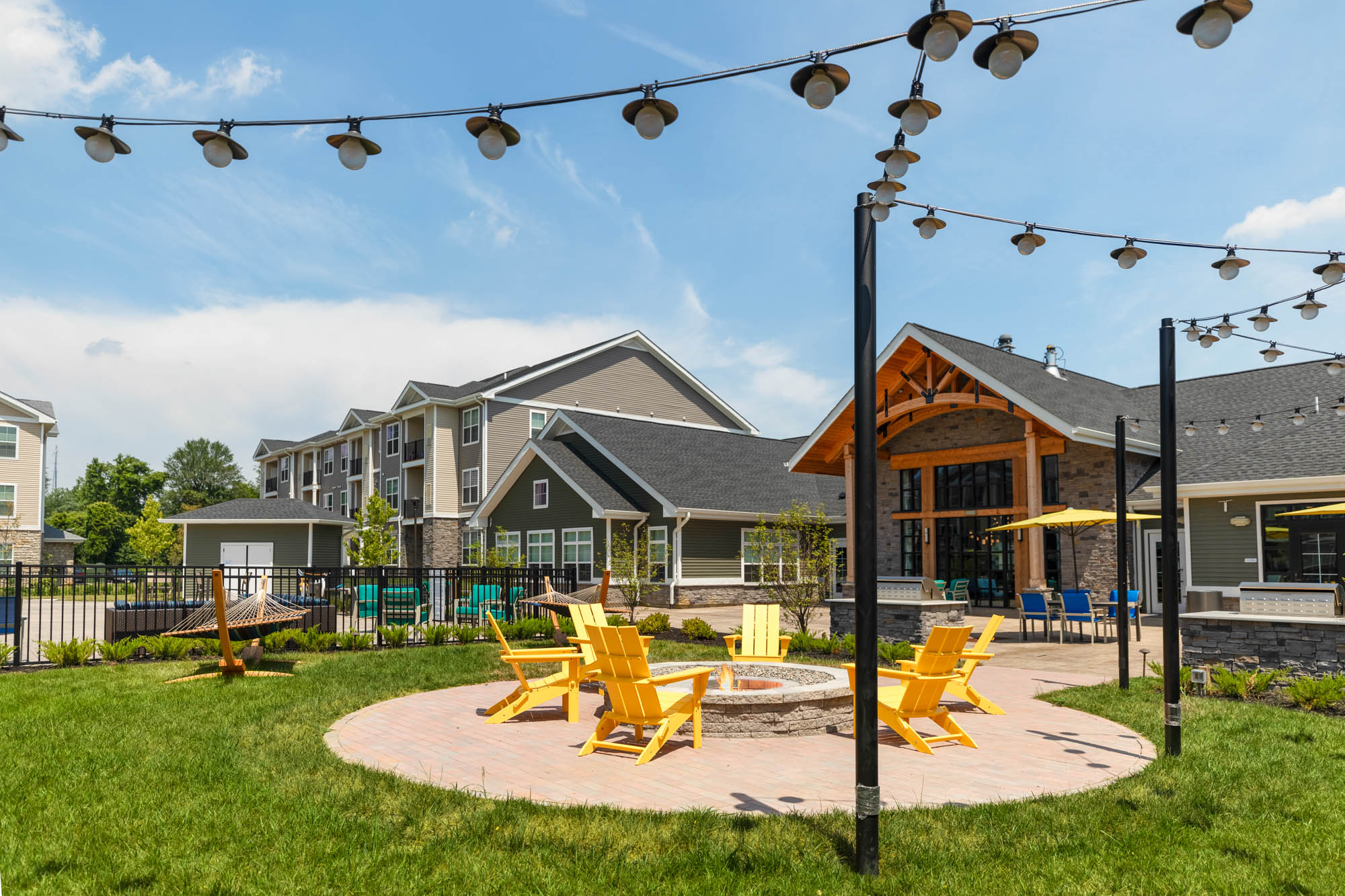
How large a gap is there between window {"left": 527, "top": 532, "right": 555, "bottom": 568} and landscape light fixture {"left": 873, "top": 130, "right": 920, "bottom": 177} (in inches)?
968

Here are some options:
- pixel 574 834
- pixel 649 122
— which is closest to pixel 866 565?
pixel 574 834

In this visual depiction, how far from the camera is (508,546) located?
30.6 metres

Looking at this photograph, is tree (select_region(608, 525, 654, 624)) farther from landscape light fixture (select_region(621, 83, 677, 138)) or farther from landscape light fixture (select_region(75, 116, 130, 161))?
landscape light fixture (select_region(621, 83, 677, 138))

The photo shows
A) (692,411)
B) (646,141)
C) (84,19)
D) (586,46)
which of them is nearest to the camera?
(646,141)

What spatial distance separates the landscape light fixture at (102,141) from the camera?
19.7 feet

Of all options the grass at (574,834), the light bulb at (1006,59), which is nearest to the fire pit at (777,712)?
the grass at (574,834)

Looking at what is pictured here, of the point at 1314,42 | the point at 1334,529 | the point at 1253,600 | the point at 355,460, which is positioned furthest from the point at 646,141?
the point at 355,460

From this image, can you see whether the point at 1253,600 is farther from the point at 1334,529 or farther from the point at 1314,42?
the point at 1334,529

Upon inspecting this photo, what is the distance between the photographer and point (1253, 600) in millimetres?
11570

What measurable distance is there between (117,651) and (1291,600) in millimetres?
15745

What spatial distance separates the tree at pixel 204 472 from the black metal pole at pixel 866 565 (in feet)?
300

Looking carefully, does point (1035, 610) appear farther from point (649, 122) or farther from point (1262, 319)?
point (649, 122)

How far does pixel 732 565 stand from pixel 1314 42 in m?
22.2

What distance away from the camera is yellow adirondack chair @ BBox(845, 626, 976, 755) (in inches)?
296
